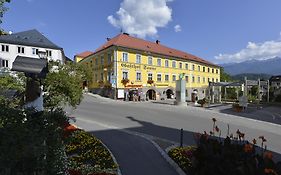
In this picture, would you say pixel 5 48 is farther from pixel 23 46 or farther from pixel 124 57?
pixel 124 57

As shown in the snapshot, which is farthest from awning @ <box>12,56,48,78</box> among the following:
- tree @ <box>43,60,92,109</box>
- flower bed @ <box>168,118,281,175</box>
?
tree @ <box>43,60,92,109</box>

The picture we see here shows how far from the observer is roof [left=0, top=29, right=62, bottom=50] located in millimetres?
51562

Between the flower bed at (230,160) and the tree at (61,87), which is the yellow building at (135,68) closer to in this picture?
the tree at (61,87)

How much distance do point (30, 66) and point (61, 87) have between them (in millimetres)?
5827

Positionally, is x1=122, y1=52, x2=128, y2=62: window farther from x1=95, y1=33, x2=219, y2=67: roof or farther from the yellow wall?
x1=95, y1=33, x2=219, y2=67: roof

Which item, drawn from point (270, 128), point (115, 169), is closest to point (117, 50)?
point (270, 128)

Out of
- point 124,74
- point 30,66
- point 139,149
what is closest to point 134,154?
point 139,149

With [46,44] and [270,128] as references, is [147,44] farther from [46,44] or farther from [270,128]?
[270,128]

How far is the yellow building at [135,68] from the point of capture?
1713 inches

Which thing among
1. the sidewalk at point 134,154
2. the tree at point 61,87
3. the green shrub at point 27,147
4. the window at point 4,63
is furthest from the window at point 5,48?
the green shrub at point 27,147

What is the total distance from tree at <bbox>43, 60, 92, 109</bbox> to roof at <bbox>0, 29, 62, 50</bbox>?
1765 inches

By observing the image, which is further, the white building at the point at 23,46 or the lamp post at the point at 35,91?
the white building at the point at 23,46

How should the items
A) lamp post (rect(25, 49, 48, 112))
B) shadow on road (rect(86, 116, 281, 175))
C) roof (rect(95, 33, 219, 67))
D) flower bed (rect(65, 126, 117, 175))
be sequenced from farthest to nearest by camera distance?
roof (rect(95, 33, 219, 67)) < shadow on road (rect(86, 116, 281, 175)) < flower bed (rect(65, 126, 117, 175)) < lamp post (rect(25, 49, 48, 112))

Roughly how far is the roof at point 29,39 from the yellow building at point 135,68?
9.43 meters
